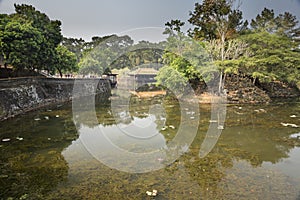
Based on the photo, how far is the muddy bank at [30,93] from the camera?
373 inches

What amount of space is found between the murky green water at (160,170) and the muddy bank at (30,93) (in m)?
1.64

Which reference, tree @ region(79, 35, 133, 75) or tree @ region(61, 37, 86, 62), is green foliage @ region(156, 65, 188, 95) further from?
tree @ region(61, 37, 86, 62)

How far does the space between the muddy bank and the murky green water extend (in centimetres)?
164

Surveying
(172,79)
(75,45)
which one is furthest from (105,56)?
(172,79)

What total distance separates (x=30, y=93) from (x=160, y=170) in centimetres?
972

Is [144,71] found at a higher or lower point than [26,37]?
lower

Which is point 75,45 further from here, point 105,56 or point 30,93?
point 30,93

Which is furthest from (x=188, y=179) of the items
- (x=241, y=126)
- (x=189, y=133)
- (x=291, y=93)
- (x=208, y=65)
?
(x=291, y=93)

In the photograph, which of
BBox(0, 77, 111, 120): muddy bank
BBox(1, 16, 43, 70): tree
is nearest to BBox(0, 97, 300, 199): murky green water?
BBox(0, 77, 111, 120): muddy bank

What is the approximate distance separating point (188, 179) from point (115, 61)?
94.4 ft

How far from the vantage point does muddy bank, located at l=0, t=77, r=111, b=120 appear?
31.1ft

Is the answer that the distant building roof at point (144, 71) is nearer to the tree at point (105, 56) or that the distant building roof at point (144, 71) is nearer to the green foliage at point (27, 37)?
the tree at point (105, 56)

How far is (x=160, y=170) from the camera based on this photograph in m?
4.61

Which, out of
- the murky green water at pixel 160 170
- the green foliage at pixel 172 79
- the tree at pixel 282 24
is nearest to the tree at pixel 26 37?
the murky green water at pixel 160 170
